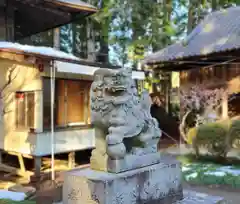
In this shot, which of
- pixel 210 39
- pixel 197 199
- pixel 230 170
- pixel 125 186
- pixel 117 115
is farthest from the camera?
pixel 210 39

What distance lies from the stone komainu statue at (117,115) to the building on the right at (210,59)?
8121 millimetres

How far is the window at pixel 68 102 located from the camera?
8555mm

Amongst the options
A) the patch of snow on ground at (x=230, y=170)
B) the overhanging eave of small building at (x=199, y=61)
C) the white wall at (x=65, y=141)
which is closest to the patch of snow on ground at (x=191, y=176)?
the patch of snow on ground at (x=230, y=170)

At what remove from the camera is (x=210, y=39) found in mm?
13508

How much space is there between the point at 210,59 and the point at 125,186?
A: 33.2 feet

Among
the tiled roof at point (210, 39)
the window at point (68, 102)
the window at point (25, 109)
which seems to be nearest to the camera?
the window at point (68, 102)

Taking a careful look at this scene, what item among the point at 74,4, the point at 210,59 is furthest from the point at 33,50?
the point at 210,59

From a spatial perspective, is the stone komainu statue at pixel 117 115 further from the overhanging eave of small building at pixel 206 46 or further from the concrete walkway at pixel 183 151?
the overhanging eave of small building at pixel 206 46

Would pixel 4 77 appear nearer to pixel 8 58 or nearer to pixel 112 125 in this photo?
pixel 8 58

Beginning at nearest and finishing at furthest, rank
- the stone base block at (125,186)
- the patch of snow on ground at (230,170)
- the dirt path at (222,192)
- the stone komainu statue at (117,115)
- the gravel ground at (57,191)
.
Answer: the stone base block at (125,186) < the stone komainu statue at (117,115) < the dirt path at (222,192) < the gravel ground at (57,191) < the patch of snow on ground at (230,170)

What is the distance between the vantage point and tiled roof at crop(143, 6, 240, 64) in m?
12.3

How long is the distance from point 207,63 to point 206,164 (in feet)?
19.2

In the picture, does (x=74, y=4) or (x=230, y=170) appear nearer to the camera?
(x=230, y=170)

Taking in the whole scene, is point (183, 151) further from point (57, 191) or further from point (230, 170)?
point (57, 191)
